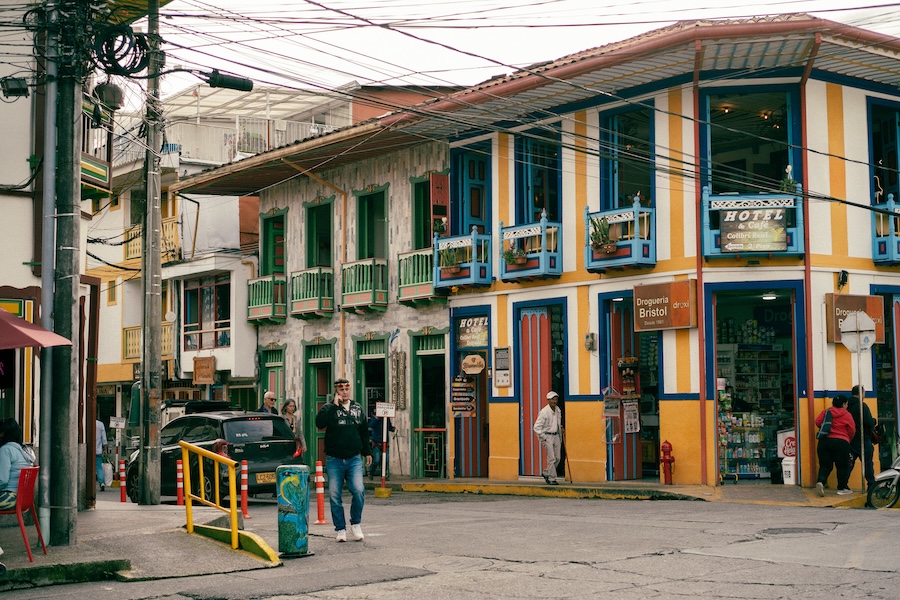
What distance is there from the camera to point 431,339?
89.8 ft

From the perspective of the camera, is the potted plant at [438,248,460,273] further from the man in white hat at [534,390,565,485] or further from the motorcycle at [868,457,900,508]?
the motorcycle at [868,457,900,508]

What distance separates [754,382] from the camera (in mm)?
22219

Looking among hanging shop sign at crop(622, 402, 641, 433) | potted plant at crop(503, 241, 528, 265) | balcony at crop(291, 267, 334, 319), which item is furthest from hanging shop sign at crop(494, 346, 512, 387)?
balcony at crop(291, 267, 334, 319)

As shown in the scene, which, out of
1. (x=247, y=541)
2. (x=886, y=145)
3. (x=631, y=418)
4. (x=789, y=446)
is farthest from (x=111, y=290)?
(x=247, y=541)

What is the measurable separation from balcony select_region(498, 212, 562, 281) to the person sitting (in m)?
13.2

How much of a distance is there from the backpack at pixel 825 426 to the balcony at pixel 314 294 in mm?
14134

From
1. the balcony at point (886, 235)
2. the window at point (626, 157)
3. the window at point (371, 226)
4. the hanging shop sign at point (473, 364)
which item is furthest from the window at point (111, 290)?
the balcony at point (886, 235)

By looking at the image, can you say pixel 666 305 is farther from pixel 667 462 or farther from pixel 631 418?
pixel 667 462

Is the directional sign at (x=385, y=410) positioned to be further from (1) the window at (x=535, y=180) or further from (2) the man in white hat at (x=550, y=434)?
(1) the window at (x=535, y=180)

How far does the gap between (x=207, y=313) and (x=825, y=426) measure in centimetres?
2061

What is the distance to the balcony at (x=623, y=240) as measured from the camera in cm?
2180

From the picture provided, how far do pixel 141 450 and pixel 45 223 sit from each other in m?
7.82

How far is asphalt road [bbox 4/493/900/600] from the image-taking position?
9.73 metres

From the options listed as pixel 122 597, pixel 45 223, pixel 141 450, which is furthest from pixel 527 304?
pixel 122 597
